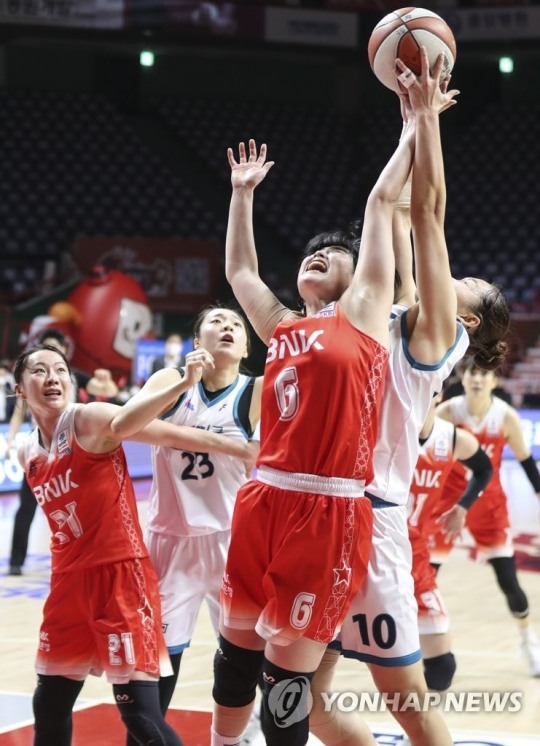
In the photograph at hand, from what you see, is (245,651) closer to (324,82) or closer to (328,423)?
(328,423)

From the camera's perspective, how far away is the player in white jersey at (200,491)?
4266mm

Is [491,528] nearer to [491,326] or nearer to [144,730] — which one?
[491,326]

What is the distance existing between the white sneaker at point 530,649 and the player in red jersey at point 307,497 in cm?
296

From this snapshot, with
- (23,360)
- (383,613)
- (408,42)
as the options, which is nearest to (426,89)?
(408,42)

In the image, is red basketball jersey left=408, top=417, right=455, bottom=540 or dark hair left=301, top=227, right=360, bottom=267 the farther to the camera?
red basketball jersey left=408, top=417, right=455, bottom=540

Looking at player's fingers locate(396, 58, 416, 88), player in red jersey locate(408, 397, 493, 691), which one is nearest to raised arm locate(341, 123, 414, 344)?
player's fingers locate(396, 58, 416, 88)

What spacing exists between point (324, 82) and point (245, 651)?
23571 mm

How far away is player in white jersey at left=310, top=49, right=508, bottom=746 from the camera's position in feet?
10.3

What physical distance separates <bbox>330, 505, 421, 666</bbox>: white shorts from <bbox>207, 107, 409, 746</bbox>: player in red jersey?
95 millimetres

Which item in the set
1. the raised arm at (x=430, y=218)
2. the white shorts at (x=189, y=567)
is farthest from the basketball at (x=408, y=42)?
the white shorts at (x=189, y=567)

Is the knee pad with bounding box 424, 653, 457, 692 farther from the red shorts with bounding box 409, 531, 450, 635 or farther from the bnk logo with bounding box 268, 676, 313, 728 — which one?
the bnk logo with bounding box 268, 676, 313, 728

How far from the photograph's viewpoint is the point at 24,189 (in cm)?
2138

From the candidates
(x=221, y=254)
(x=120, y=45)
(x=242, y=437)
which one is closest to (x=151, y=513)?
(x=242, y=437)

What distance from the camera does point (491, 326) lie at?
3.48 m
